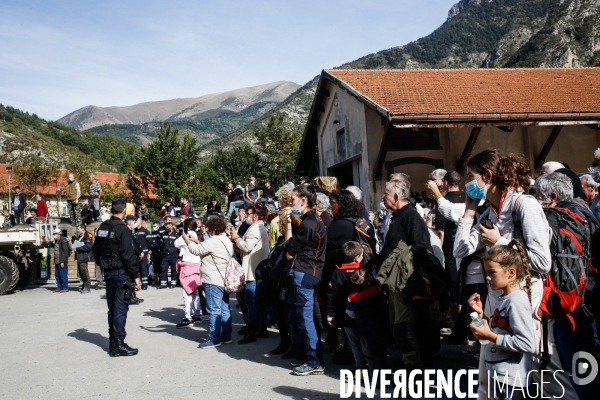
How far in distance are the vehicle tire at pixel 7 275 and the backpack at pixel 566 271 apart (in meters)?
14.4

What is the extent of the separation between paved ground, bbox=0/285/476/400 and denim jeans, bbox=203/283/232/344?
234mm

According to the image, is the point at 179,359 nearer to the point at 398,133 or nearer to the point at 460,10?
the point at 398,133

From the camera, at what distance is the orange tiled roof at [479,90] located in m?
14.6

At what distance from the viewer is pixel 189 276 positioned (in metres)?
8.77

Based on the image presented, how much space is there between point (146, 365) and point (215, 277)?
142 cm

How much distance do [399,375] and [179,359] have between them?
2.97m

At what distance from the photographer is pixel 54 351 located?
24.0 feet

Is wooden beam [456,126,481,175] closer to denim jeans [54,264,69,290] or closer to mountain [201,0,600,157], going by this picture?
denim jeans [54,264,69,290]

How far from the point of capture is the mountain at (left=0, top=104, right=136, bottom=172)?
71.9 meters

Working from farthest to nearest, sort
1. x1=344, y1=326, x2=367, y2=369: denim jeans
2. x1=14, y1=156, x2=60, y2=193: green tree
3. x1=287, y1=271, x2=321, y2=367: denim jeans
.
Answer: x1=14, y1=156, x2=60, y2=193: green tree, x1=287, y1=271, x2=321, y2=367: denim jeans, x1=344, y1=326, x2=367, y2=369: denim jeans

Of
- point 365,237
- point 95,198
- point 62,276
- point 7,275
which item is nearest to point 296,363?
point 365,237

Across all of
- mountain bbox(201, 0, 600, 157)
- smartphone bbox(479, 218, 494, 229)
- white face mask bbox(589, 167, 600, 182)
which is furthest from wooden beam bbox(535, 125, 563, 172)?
mountain bbox(201, 0, 600, 157)

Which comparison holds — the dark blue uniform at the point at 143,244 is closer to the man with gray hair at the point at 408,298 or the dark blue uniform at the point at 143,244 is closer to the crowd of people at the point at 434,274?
the crowd of people at the point at 434,274

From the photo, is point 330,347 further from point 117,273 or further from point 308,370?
point 117,273
